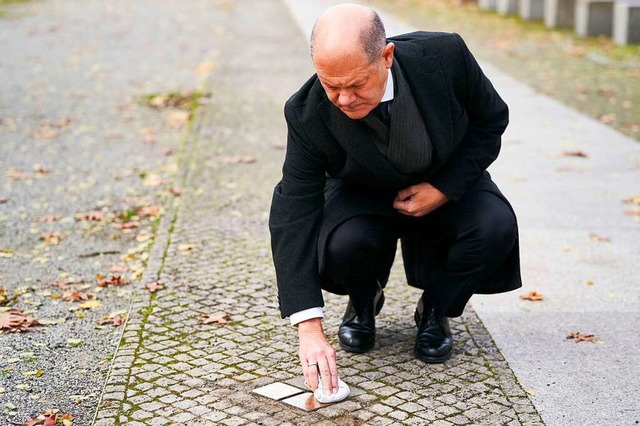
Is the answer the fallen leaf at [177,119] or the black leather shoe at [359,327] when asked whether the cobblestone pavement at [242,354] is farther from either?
the fallen leaf at [177,119]

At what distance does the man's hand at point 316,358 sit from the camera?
10.4 ft

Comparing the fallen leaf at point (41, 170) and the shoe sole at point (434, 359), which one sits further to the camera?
the fallen leaf at point (41, 170)

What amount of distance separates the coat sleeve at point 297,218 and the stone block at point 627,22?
11591 millimetres

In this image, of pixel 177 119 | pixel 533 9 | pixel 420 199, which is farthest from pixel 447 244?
pixel 533 9

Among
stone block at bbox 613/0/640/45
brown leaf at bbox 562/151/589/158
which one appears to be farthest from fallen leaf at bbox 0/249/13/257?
stone block at bbox 613/0/640/45

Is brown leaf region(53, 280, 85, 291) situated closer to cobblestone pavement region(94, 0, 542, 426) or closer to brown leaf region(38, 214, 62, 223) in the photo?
cobblestone pavement region(94, 0, 542, 426)

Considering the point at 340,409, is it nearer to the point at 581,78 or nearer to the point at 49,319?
the point at 49,319

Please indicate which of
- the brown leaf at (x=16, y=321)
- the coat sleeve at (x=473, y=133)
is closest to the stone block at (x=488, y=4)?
the brown leaf at (x=16, y=321)

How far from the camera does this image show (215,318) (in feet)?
14.1

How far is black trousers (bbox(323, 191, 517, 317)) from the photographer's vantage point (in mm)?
3525

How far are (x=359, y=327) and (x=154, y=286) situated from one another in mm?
1277

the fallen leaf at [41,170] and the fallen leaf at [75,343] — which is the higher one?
the fallen leaf at [75,343]

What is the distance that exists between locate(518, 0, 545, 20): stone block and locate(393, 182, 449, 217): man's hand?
15060 millimetres

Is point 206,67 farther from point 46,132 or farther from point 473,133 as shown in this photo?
point 473,133
